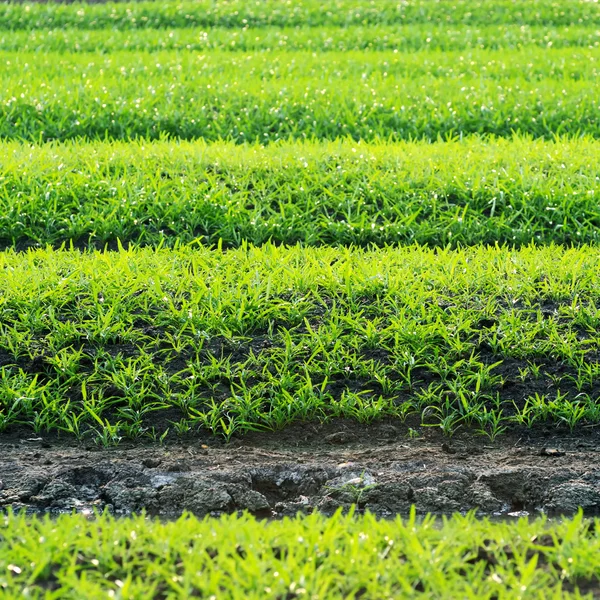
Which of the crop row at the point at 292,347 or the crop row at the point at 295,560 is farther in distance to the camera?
the crop row at the point at 292,347

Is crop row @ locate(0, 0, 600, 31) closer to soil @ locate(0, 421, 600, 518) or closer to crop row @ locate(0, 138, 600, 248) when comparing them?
crop row @ locate(0, 138, 600, 248)

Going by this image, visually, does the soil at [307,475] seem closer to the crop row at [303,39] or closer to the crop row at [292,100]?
the crop row at [292,100]

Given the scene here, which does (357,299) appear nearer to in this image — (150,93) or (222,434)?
(222,434)

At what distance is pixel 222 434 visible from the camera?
3.63m

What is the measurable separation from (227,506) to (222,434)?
→ 20.0 inches

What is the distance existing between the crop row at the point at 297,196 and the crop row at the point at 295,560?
2.48 metres

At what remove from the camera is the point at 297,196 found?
217 inches

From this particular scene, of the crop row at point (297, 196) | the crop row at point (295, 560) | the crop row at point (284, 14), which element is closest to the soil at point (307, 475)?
the crop row at point (295, 560)

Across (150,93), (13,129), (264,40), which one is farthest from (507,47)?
(13,129)

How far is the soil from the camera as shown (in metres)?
3.18

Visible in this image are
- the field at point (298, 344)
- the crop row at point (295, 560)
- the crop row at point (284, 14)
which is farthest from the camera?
the crop row at point (284, 14)

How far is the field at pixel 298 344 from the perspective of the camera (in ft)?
8.36

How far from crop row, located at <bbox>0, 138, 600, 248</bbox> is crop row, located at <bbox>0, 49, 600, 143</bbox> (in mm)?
854

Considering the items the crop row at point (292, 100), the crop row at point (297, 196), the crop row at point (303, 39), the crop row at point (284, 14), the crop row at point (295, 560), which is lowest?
the crop row at point (295, 560)
